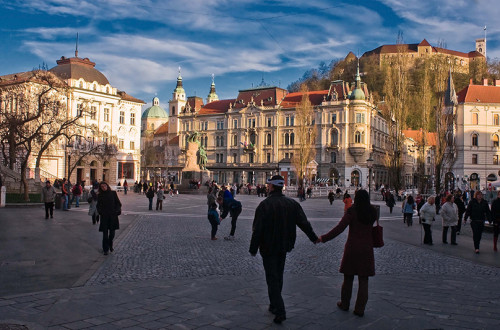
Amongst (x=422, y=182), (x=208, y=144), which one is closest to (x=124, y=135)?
(x=208, y=144)

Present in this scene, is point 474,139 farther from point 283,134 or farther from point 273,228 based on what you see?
point 273,228

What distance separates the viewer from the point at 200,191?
50.6m

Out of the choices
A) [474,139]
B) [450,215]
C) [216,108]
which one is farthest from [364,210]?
[216,108]

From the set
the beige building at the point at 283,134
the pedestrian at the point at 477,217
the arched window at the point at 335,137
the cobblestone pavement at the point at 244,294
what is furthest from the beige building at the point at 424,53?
the cobblestone pavement at the point at 244,294

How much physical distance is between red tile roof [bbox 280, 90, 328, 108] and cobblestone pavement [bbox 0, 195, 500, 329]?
72.0 m

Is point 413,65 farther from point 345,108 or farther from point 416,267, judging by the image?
point 416,267

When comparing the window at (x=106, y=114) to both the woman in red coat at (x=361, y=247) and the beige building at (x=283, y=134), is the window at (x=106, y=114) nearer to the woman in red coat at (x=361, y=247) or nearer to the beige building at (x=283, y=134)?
the beige building at (x=283, y=134)

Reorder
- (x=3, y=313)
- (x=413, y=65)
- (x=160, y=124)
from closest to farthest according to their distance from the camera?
1. (x=3, y=313)
2. (x=413, y=65)
3. (x=160, y=124)

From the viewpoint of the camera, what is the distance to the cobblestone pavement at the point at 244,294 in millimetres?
5941

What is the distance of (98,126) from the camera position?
68.2 m

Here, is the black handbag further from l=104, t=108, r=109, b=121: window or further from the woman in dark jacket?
l=104, t=108, r=109, b=121: window

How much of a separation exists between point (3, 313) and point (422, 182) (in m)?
41.5

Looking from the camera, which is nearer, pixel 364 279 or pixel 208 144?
pixel 364 279

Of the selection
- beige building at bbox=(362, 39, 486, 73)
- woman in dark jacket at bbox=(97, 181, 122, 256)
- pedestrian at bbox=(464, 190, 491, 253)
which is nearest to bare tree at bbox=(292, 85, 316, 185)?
pedestrian at bbox=(464, 190, 491, 253)
